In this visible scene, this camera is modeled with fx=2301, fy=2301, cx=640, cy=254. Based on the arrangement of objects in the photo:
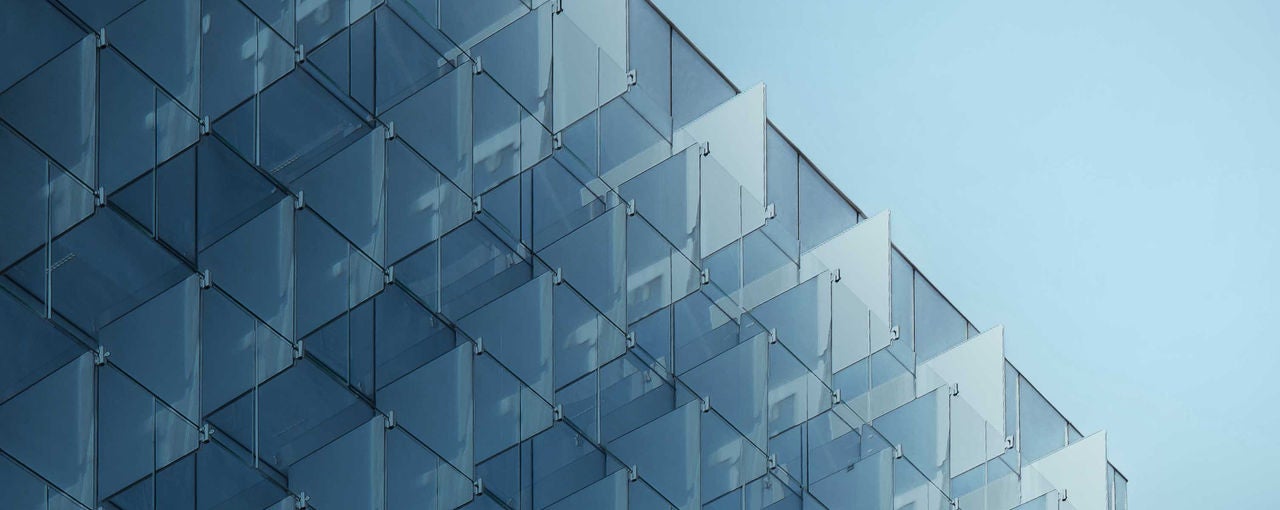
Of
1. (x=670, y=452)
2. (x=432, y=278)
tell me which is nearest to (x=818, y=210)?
(x=670, y=452)

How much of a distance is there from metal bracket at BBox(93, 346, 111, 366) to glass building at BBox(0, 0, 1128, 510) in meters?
0.03

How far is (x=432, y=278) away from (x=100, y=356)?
3.86m

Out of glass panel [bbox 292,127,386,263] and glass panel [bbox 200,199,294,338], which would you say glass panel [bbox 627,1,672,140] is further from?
glass panel [bbox 200,199,294,338]

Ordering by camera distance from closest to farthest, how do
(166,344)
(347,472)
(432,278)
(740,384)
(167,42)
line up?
(166,344) → (167,42) → (347,472) → (432,278) → (740,384)

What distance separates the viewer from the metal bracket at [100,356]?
18859 mm

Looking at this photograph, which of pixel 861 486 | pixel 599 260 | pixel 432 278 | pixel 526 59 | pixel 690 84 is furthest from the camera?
pixel 861 486

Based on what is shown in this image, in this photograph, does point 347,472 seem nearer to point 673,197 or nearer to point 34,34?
point 34,34

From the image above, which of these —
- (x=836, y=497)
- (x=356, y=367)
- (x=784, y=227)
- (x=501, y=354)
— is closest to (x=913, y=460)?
(x=836, y=497)

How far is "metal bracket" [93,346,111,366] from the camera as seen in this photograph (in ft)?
61.9

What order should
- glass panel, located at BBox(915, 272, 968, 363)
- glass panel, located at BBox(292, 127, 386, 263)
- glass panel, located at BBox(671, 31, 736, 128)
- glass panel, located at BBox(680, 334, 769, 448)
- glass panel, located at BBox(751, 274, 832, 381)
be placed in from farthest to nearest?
glass panel, located at BBox(915, 272, 968, 363) < glass panel, located at BBox(751, 274, 832, 381) < glass panel, located at BBox(671, 31, 736, 128) < glass panel, located at BBox(680, 334, 769, 448) < glass panel, located at BBox(292, 127, 386, 263)

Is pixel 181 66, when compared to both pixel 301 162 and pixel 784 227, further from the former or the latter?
pixel 784 227

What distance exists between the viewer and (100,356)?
62.0ft

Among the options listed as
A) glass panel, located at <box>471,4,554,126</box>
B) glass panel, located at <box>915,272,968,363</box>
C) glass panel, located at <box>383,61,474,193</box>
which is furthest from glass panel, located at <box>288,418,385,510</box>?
glass panel, located at <box>915,272,968,363</box>

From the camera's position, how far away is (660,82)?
2528 centimetres
